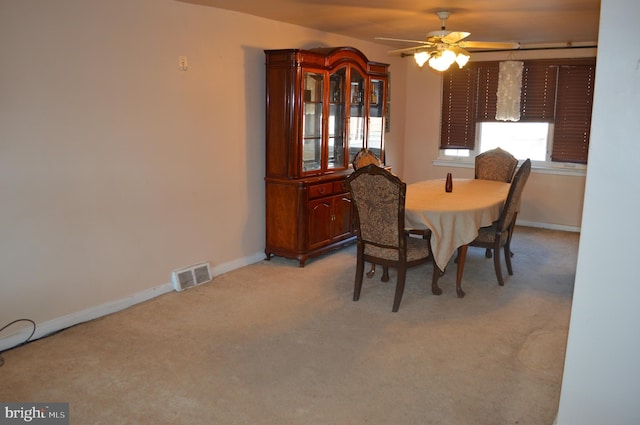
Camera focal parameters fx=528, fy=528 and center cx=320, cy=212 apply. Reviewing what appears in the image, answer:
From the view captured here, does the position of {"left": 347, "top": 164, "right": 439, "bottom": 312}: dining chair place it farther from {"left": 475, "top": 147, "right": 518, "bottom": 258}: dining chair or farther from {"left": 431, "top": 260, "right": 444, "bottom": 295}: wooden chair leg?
{"left": 475, "top": 147, "right": 518, "bottom": 258}: dining chair

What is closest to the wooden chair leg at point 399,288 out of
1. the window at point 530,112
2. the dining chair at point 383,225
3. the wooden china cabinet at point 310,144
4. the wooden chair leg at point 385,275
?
the dining chair at point 383,225

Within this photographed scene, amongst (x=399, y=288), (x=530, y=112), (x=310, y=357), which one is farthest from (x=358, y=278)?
(x=530, y=112)

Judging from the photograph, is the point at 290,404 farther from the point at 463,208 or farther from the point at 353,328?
the point at 463,208

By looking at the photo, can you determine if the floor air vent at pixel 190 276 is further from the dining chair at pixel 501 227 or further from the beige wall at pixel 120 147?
the dining chair at pixel 501 227

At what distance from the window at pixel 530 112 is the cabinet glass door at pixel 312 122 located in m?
2.73

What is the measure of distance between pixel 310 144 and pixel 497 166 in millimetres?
2146

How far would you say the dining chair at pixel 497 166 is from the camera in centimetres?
569

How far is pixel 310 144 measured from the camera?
5.02 metres

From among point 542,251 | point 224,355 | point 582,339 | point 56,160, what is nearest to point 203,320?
point 224,355

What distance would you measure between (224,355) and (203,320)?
1.87 feet

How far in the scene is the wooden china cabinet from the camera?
4746mm

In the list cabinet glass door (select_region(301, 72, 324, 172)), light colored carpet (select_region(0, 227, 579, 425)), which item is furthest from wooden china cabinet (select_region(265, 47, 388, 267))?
light colored carpet (select_region(0, 227, 579, 425))

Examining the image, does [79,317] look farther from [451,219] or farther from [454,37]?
[454,37]

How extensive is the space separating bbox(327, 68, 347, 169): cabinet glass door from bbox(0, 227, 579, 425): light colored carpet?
138 cm
